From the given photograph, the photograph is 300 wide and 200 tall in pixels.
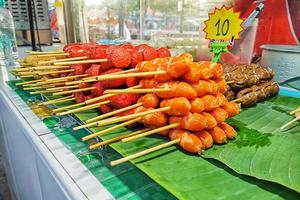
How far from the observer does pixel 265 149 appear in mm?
920

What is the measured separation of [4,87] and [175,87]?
178 cm

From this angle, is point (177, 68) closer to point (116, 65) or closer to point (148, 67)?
point (148, 67)

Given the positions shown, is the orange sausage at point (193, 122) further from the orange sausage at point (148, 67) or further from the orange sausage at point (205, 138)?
the orange sausage at point (148, 67)

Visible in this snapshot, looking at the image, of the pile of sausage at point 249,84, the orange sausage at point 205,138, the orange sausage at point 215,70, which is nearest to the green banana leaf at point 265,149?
the orange sausage at point 205,138

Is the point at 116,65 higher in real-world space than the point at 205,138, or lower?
higher

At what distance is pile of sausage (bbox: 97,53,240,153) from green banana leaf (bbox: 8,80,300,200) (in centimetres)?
8

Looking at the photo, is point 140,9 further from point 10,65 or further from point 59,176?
point 59,176

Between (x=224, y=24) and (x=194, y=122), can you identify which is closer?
(x=194, y=122)

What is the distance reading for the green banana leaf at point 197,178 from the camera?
27.0 inches

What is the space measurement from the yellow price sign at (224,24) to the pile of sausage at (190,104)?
0.65m

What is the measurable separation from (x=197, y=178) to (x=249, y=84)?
102 cm

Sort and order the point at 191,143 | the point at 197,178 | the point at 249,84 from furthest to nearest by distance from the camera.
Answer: the point at 249,84 → the point at 191,143 → the point at 197,178

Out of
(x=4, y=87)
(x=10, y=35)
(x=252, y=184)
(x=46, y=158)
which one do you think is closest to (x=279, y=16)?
(x=252, y=184)

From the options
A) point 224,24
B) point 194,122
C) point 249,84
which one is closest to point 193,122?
point 194,122
